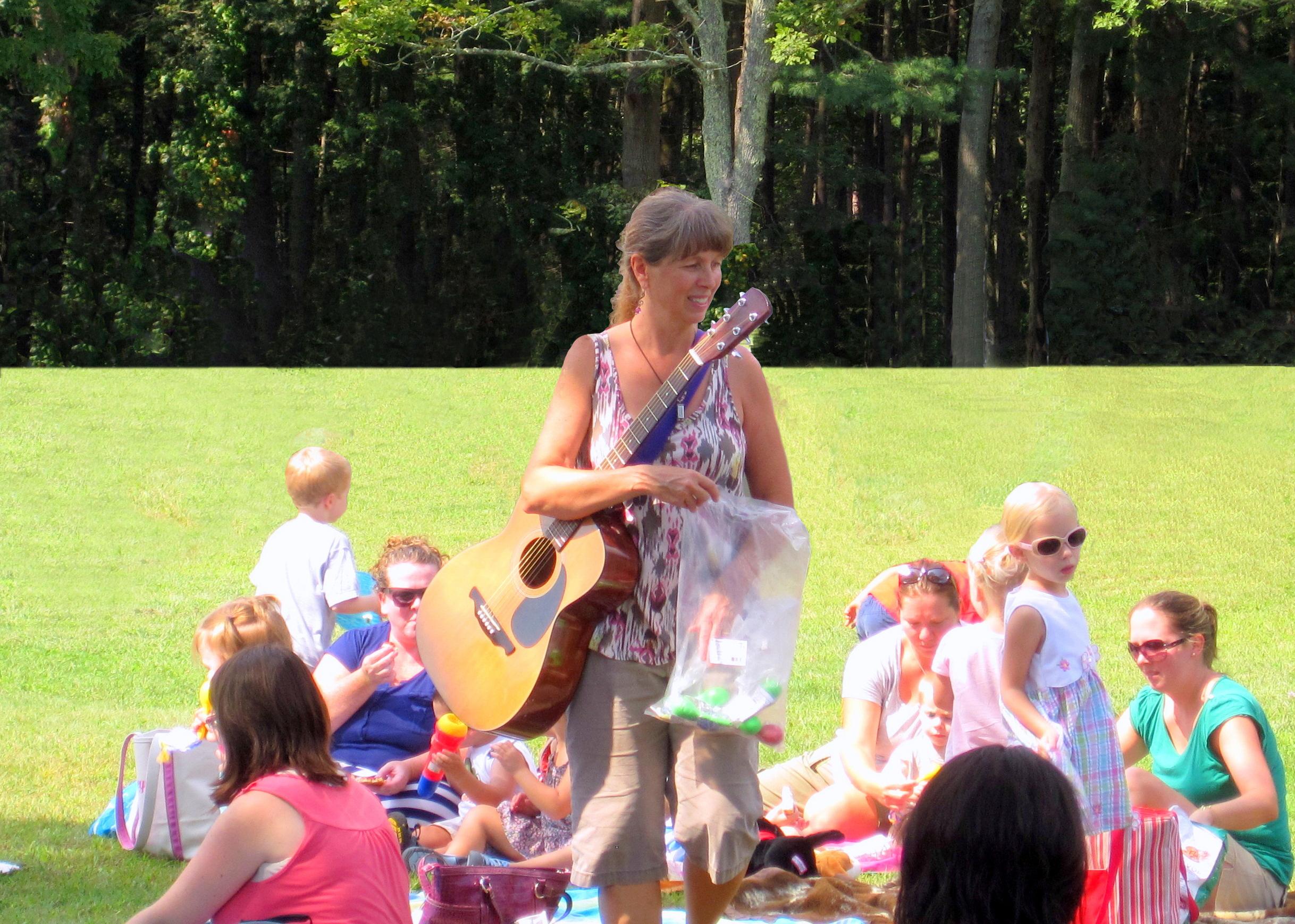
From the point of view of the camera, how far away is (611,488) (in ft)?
9.07

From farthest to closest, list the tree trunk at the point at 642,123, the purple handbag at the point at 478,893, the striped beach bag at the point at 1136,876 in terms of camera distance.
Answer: the tree trunk at the point at 642,123 < the purple handbag at the point at 478,893 < the striped beach bag at the point at 1136,876

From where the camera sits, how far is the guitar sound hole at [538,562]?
9.82 ft

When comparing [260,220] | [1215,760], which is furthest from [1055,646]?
[260,220]

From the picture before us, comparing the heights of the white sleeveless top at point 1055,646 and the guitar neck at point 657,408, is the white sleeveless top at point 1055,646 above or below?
below

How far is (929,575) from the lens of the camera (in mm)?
4680

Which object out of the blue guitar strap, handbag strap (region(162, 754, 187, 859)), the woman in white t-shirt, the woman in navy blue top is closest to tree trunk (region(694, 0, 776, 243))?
the woman in white t-shirt

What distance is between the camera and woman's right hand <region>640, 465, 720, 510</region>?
8.92 ft

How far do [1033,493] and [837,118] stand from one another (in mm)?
A: 35732

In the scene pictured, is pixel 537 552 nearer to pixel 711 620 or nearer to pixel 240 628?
pixel 711 620

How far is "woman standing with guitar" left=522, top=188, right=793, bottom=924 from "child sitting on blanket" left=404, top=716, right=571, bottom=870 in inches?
42.1

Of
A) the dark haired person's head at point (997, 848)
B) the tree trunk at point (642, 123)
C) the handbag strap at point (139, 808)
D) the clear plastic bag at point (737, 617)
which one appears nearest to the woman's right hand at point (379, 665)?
the handbag strap at point (139, 808)

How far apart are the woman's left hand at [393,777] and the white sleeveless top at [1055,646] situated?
1.98 m

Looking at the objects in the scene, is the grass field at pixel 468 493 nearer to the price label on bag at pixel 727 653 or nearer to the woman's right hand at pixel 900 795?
the woman's right hand at pixel 900 795

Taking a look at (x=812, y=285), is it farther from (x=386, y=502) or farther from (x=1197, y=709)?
(x=1197, y=709)
